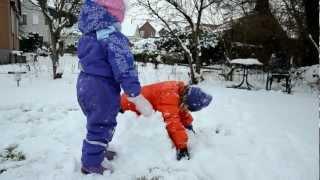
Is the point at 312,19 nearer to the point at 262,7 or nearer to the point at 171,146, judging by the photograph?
the point at 262,7

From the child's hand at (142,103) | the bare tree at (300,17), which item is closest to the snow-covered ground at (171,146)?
the child's hand at (142,103)

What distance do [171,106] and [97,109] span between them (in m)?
0.98

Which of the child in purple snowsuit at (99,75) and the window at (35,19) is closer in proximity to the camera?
the child in purple snowsuit at (99,75)

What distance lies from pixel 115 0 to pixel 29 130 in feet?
7.58

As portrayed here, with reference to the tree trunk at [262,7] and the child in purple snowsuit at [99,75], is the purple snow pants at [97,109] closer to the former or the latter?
the child in purple snowsuit at [99,75]

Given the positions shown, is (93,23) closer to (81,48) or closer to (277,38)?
(81,48)

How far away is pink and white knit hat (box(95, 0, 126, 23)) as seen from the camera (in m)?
3.69

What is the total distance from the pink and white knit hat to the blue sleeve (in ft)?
0.82

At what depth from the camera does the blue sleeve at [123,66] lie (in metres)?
3.49

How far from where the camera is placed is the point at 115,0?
3.72 metres

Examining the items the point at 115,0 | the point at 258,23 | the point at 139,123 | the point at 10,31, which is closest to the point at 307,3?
the point at 258,23

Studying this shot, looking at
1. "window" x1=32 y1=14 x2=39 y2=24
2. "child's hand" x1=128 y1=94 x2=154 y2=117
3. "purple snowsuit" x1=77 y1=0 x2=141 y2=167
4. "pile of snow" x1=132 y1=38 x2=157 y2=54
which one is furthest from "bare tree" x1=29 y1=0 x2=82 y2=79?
"window" x1=32 y1=14 x2=39 y2=24

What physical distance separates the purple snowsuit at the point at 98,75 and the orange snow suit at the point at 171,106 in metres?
0.70

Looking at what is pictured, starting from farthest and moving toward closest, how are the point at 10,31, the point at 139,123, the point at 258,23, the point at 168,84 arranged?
1. the point at 10,31
2. the point at 258,23
3. the point at 139,123
4. the point at 168,84
